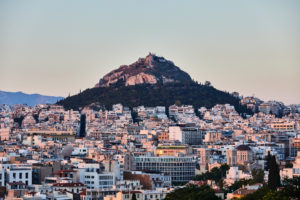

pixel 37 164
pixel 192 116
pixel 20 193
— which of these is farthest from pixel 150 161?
pixel 192 116

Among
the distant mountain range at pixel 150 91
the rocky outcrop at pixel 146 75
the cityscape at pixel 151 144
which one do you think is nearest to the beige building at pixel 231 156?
the cityscape at pixel 151 144

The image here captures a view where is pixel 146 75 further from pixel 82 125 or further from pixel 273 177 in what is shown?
pixel 273 177

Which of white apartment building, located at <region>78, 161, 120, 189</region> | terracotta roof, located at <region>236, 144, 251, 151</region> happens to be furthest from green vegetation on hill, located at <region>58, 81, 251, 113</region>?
white apartment building, located at <region>78, 161, 120, 189</region>

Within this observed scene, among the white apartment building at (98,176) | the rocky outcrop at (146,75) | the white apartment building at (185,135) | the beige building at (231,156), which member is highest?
the rocky outcrop at (146,75)

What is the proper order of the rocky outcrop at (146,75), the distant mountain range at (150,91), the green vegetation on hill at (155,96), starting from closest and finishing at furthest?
the green vegetation on hill at (155,96) → the distant mountain range at (150,91) → the rocky outcrop at (146,75)

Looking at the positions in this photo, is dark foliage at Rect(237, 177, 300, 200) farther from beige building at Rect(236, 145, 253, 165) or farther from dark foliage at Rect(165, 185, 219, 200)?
beige building at Rect(236, 145, 253, 165)

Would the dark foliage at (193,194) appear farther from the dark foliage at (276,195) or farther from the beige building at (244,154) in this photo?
the beige building at (244,154)

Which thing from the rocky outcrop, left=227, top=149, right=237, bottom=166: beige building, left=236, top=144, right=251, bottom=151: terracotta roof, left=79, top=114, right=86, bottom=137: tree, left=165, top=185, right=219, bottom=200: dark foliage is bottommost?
left=165, top=185, right=219, bottom=200: dark foliage

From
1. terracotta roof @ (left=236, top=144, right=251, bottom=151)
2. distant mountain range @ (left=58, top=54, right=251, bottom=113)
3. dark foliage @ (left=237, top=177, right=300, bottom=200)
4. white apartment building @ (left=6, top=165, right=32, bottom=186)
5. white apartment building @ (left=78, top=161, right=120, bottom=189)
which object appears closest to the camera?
dark foliage @ (left=237, top=177, right=300, bottom=200)
